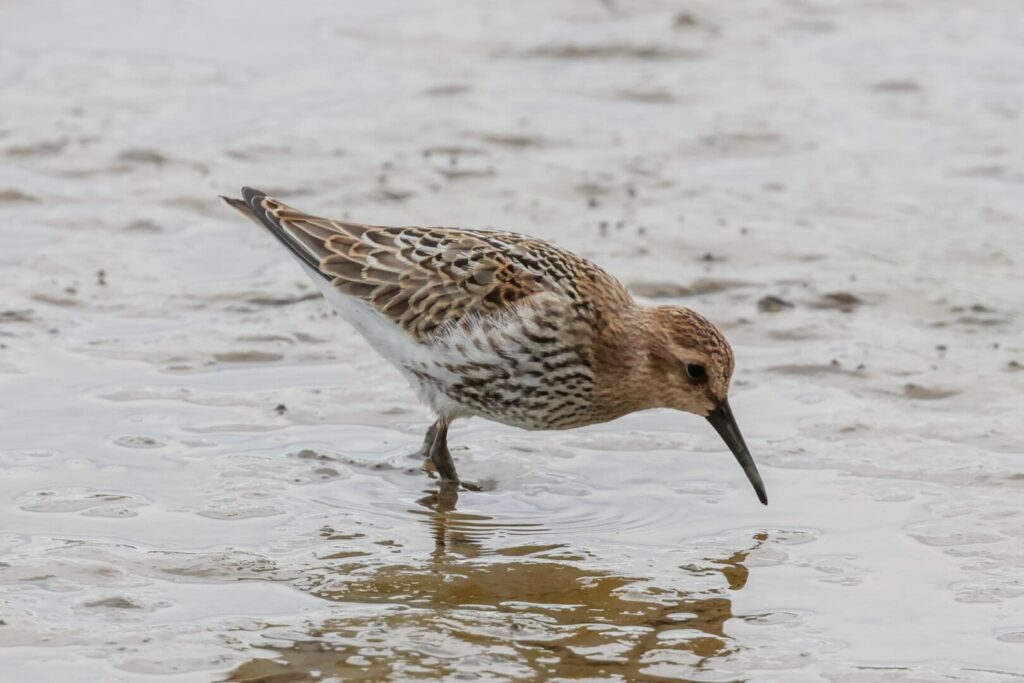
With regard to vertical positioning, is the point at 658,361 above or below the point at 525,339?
below

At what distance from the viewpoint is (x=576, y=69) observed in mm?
16297

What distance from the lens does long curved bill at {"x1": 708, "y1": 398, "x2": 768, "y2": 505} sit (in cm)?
854

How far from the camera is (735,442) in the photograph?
28.4 ft

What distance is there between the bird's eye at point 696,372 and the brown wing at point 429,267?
68 centimetres

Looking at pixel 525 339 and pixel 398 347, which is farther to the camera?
pixel 398 347

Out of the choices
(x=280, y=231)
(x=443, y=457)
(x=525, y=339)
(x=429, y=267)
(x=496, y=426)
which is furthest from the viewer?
(x=496, y=426)

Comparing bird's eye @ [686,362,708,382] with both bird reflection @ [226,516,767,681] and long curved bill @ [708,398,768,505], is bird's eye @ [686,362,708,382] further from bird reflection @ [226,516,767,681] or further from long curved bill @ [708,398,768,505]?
bird reflection @ [226,516,767,681]

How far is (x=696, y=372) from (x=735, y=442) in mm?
420

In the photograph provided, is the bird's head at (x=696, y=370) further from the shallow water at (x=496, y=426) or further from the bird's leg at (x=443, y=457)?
the bird's leg at (x=443, y=457)

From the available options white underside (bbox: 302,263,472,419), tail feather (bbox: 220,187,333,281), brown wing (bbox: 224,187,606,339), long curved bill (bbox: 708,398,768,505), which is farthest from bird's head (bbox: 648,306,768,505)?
tail feather (bbox: 220,187,333,281)

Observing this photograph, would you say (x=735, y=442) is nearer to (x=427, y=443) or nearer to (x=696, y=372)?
(x=696, y=372)

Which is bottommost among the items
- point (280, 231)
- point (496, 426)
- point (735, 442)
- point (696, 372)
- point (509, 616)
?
point (509, 616)

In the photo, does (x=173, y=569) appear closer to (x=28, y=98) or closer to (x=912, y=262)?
(x=912, y=262)

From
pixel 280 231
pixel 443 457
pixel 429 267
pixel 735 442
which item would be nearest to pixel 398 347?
pixel 429 267
